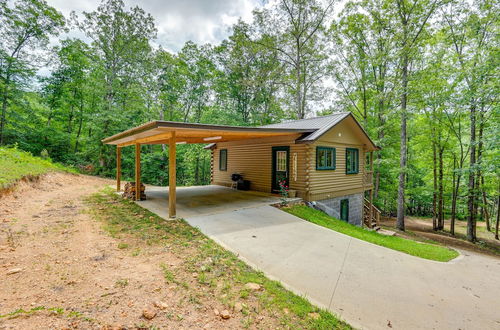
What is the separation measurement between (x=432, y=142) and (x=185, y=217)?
16.4m

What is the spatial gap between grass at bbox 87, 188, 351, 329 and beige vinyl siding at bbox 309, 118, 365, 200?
5567mm

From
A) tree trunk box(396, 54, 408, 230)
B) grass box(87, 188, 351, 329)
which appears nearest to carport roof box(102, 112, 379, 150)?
tree trunk box(396, 54, 408, 230)

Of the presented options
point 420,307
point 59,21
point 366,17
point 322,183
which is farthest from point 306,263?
point 59,21

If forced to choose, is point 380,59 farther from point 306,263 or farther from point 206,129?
point 306,263

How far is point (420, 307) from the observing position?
271 centimetres

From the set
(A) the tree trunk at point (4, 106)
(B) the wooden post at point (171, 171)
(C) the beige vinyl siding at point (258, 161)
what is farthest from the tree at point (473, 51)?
(A) the tree trunk at point (4, 106)

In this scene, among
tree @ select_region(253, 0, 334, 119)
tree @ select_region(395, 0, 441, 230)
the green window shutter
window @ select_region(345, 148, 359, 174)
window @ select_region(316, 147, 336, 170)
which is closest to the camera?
window @ select_region(316, 147, 336, 170)

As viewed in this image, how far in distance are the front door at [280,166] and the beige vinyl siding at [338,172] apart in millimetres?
1125

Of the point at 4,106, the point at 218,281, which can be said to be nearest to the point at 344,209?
the point at 218,281

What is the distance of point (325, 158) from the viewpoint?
9320mm

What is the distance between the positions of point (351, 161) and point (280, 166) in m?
4.18

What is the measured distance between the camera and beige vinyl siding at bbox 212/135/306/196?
8.76m

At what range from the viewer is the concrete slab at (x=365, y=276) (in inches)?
101

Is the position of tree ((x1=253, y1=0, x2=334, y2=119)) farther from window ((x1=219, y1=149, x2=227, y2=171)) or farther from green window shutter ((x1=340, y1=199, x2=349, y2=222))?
green window shutter ((x1=340, y1=199, x2=349, y2=222))
